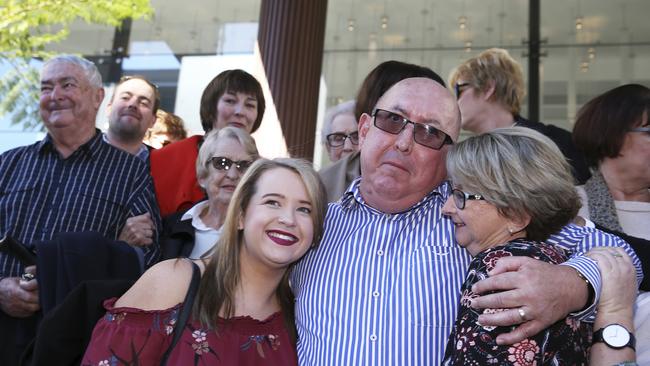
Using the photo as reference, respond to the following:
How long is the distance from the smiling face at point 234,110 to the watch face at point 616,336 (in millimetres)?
2828

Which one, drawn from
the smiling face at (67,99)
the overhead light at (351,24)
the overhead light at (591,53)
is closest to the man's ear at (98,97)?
the smiling face at (67,99)

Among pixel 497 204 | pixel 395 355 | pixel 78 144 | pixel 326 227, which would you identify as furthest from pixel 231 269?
pixel 78 144

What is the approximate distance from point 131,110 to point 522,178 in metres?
3.44

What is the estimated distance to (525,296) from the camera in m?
1.77

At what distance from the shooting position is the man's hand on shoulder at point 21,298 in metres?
2.80

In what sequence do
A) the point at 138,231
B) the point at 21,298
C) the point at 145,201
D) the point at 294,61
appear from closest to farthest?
the point at 21,298 < the point at 138,231 < the point at 145,201 < the point at 294,61

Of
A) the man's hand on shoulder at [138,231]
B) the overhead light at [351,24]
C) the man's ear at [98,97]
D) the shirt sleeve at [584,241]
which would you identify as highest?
the overhead light at [351,24]

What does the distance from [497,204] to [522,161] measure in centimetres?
17

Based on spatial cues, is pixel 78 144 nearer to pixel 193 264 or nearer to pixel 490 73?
pixel 193 264

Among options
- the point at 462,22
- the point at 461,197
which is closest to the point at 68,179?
the point at 461,197

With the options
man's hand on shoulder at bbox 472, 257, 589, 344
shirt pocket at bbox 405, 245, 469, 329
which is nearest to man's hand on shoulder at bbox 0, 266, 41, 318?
shirt pocket at bbox 405, 245, 469, 329

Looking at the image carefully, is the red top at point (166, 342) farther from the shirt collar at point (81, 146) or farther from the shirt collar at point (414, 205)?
the shirt collar at point (81, 146)

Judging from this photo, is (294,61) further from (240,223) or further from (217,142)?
(240,223)

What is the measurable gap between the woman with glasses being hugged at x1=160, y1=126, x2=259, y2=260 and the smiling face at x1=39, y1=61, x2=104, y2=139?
0.77 meters
